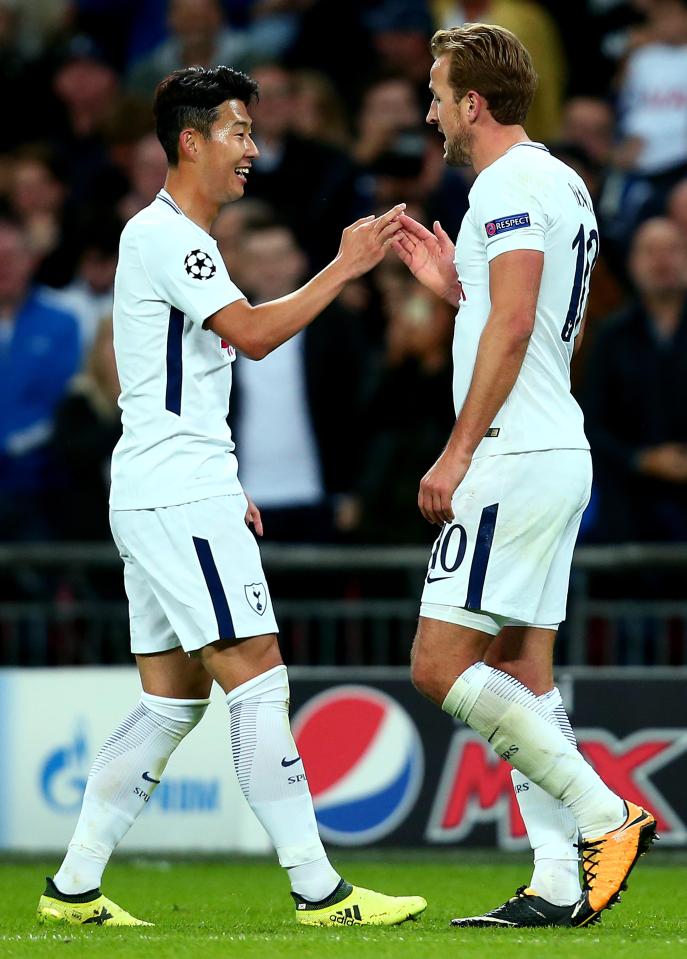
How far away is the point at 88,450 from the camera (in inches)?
390

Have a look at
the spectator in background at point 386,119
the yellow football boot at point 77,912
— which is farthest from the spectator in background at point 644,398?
the yellow football boot at point 77,912

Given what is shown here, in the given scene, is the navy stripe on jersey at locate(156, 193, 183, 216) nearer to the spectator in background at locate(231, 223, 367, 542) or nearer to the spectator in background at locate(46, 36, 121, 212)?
the spectator in background at locate(231, 223, 367, 542)

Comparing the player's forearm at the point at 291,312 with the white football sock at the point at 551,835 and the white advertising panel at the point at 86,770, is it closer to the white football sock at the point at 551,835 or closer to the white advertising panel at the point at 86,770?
the white football sock at the point at 551,835

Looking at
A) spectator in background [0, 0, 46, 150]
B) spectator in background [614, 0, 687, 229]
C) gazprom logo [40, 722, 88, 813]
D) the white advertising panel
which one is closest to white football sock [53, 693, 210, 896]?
the white advertising panel

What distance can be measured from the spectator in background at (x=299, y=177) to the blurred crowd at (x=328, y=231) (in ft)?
0.05

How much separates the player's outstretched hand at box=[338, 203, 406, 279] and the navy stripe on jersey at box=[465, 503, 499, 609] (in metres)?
0.83

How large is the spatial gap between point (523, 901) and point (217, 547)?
1367 mm

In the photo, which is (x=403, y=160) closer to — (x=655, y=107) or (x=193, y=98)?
(x=655, y=107)

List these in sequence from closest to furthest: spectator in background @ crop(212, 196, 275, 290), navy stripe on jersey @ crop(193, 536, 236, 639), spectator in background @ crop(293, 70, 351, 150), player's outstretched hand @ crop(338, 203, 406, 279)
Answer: navy stripe on jersey @ crop(193, 536, 236, 639) → player's outstretched hand @ crop(338, 203, 406, 279) → spectator in background @ crop(212, 196, 275, 290) → spectator in background @ crop(293, 70, 351, 150)

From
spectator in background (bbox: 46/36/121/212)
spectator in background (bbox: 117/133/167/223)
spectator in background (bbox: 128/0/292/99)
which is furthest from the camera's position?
spectator in background (bbox: 46/36/121/212)

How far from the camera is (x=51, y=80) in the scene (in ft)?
43.2

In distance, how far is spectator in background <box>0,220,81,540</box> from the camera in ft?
34.7

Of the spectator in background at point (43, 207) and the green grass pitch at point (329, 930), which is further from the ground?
the spectator in background at point (43, 207)

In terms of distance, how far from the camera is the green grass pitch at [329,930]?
4.56 m
